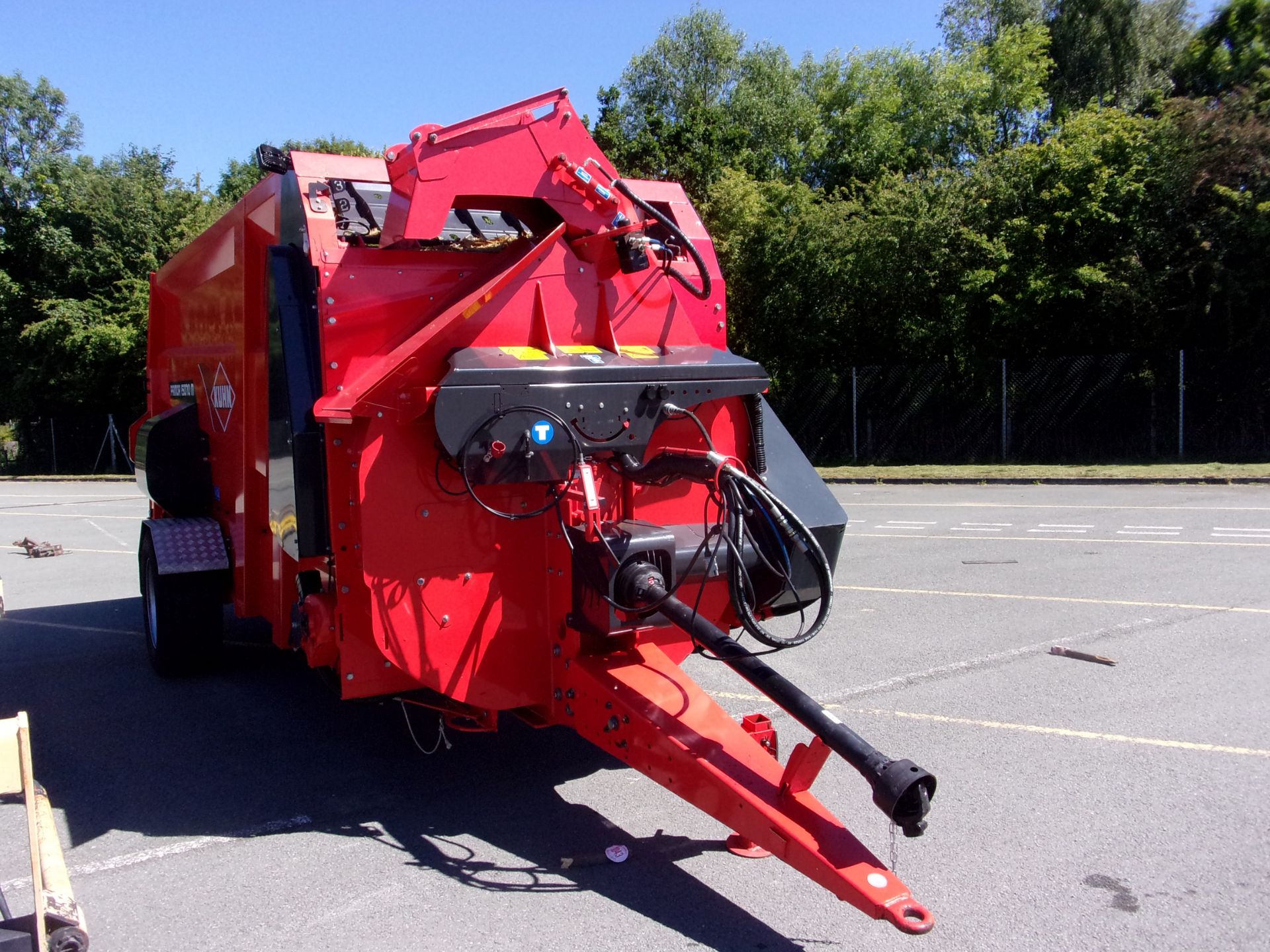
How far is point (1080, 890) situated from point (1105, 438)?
18.0 m

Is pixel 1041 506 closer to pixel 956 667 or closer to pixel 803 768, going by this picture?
pixel 956 667

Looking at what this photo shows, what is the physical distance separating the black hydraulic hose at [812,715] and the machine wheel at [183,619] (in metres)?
3.40

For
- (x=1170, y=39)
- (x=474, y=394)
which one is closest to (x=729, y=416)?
(x=474, y=394)

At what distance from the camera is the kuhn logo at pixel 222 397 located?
5723 millimetres

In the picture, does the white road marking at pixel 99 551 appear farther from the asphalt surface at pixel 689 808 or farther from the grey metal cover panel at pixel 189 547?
the grey metal cover panel at pixel 189 547

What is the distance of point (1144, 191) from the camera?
1955 cm

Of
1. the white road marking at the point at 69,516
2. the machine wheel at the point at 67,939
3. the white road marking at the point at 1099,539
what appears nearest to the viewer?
the machine wheel at the point at 67,939

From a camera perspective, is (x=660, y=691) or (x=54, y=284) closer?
(x=660, y=691)

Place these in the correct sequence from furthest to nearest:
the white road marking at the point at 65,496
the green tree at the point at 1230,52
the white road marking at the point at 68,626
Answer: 1. the white road marking at the point at 65,496
2. the green tree at the point at 1230,52
3. the white road marking at the point at 68,626

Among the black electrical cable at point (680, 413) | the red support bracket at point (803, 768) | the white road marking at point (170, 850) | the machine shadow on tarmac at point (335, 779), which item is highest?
the black electrical cable at point (680, 413)

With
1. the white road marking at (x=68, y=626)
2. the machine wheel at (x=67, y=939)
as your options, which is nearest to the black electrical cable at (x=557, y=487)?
the machine wheel at (x=67, y=939)

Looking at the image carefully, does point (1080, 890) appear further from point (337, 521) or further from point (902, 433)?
point (902, 433)

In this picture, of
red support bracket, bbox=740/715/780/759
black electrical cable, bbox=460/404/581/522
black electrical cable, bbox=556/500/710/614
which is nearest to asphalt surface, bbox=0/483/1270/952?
red support bracket, bbox=740/715/780/759

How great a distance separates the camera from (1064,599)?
26.1 ft
